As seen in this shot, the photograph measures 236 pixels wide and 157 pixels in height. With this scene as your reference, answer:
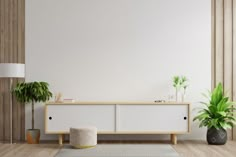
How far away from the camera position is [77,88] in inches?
268

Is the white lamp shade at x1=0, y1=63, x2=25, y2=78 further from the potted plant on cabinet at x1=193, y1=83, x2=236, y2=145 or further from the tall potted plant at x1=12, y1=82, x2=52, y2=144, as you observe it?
the potted plant on cabinet at x1=193, y1=83, x2=236, y2=145

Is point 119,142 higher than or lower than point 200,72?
lower

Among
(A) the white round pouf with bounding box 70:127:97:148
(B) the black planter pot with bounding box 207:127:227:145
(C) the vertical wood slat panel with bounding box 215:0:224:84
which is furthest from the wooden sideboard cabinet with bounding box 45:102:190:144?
(C) the vertical wood slat panel with bounding box 215:0:224:84

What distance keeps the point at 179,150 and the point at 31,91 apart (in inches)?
97.2

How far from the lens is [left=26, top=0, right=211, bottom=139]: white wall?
6.82m

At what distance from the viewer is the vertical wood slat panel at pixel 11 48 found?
6.80m

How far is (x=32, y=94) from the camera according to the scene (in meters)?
6.48

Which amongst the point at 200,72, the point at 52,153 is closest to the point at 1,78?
the point at 52,153

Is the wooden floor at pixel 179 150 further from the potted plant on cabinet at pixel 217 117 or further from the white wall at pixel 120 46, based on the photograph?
the white wall at pixel 120 46

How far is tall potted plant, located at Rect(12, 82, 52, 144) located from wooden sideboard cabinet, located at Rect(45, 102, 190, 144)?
272 mm

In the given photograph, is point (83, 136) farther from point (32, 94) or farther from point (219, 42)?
point (219, 42)

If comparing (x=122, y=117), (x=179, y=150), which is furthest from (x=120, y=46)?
(x=179, y=150)

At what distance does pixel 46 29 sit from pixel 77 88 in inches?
43.9

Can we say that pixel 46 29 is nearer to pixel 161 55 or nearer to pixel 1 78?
pixel 1 78
